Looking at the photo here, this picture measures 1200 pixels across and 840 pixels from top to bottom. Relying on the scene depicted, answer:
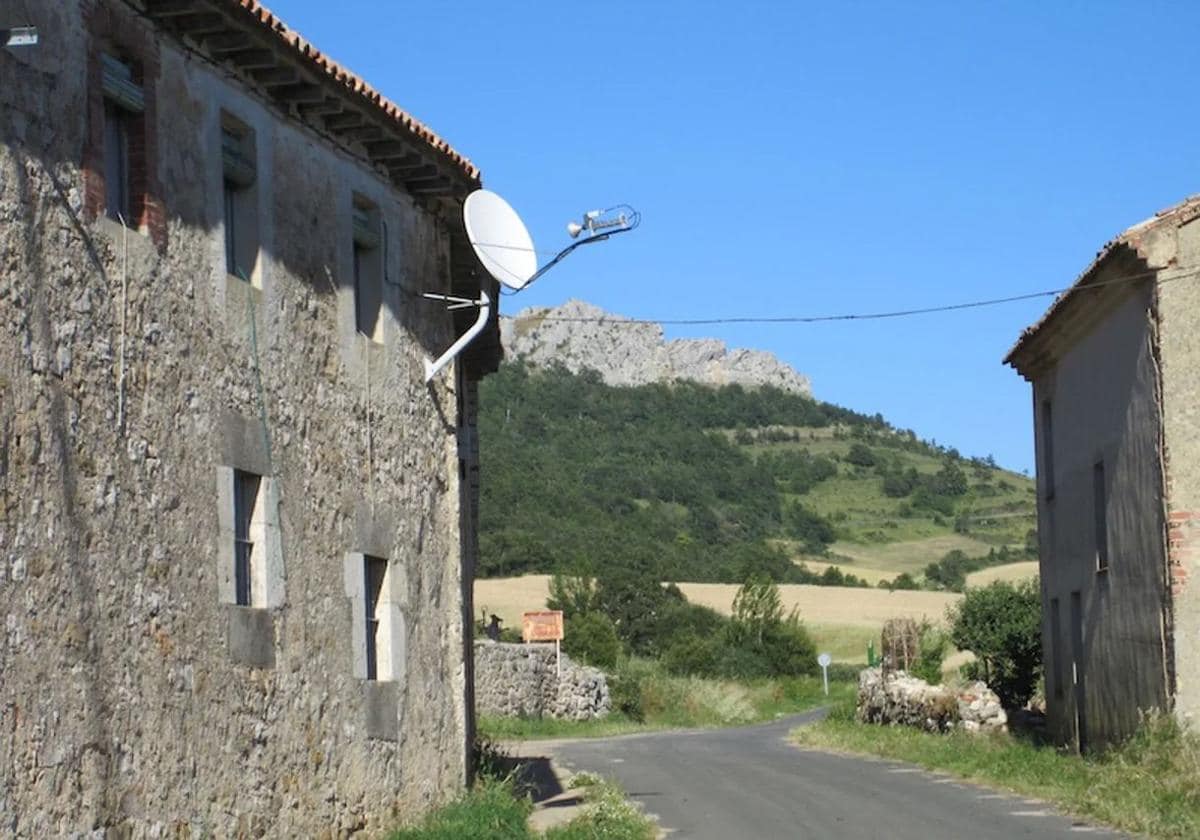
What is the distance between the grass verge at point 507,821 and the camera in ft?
48.9

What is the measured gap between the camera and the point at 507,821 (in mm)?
15852

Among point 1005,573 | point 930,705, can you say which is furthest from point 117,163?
point 1005,573

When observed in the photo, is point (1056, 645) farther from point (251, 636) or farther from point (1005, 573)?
point (1005, 573)

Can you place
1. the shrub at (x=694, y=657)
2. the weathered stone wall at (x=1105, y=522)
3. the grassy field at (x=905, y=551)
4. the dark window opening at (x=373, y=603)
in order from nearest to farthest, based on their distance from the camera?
the dark window opening at (x=373, y=603) < the weathered stone wall at (x=1105, y=522) < the shrub at (x=694, y=657) < the grassy field at (x=905, y=551)

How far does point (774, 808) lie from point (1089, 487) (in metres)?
8.06

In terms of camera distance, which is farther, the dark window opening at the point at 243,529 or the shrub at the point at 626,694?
the shrub at the point at 626,694

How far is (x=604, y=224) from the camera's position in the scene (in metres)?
17.0

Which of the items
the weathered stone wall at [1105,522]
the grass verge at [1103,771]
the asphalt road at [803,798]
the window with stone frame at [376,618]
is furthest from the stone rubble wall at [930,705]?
the window with stone frame at [376,618]

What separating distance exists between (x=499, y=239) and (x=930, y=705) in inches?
666

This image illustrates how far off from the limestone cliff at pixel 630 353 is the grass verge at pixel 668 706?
72.5 meters

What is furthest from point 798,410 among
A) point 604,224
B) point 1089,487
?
point 604,224

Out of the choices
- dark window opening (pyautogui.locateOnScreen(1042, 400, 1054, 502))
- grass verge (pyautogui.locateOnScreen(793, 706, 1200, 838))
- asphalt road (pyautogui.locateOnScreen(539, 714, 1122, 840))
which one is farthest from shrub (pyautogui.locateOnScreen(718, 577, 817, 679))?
dark window opening (pyautogui.locateOnScreen(1042, 400, 1054, 502))

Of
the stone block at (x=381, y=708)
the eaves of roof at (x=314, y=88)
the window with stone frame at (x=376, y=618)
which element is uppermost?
the eaves of roof at (x=314, y=88)

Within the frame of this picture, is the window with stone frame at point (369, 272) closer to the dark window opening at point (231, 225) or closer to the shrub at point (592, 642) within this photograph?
the dark window opening at point (231, 225)
